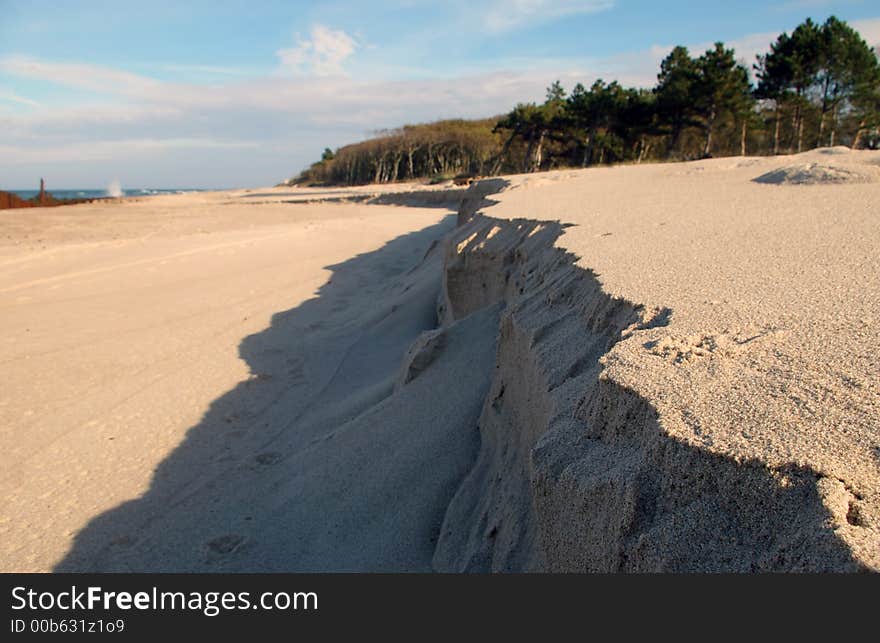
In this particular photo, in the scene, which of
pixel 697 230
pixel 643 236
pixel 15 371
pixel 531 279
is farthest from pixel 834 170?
pixel 15 371

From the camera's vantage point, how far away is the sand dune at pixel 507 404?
1.33m

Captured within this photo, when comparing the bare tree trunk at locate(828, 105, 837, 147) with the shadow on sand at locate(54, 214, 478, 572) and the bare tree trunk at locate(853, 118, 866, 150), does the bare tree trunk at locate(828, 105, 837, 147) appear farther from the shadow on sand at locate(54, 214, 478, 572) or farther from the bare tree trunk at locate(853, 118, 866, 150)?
the shadow on sand at locate(54, 214, 478, 572)

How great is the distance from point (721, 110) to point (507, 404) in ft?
72.9

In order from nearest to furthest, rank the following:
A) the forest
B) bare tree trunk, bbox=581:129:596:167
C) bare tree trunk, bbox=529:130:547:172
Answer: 1. the forest
2. bare tree trunk, bbox=581:129:596:167
3. bare tree trunk, bbox=529:130:547:172

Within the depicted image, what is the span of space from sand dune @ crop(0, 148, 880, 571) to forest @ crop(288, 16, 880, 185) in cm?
1448

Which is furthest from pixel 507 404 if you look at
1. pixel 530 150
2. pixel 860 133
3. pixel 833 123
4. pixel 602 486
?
pixel 530 150

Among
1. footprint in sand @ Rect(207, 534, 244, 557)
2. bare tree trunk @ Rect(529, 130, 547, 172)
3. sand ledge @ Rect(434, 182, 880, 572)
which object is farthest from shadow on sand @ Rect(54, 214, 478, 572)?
bare tree trunk @ Rect(529, 130, 547, 172)

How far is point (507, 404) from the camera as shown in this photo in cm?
285

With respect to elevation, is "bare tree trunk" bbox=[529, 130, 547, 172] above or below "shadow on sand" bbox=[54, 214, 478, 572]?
above

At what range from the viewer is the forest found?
827 inches

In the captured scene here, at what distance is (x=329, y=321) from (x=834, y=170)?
17.5ft

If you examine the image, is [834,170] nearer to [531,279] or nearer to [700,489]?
[531,279]

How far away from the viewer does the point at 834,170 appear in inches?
251

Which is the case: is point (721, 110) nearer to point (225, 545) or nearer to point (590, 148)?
point (590, 148)
